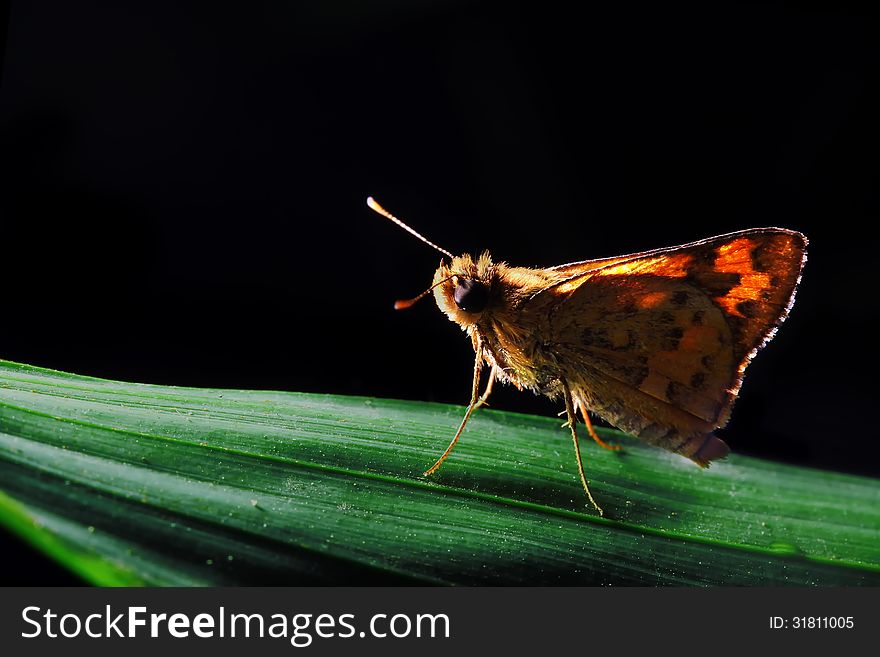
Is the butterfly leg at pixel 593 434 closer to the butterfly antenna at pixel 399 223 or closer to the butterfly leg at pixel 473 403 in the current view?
the butterfly leg at pixel 473 403

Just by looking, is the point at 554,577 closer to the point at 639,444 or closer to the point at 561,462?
the point at 561,462

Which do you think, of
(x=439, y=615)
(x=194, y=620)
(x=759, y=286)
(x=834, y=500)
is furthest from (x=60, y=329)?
(x=834, y=500)

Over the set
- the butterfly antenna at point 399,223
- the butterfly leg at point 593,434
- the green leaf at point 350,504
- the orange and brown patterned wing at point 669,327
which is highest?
the butterfly antenna at point 399,223

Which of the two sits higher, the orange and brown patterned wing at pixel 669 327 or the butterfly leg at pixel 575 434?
the orange and brown patterned wing at pixel 669 327

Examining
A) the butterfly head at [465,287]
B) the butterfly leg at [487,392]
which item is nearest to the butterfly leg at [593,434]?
the butterfly leg at [487,392]

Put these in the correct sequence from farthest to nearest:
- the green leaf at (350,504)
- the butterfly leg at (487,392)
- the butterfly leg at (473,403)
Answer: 1. the butterfly leg at (487,392)
2. the butterfly leg at (473,403)
3. the green leaf at (350,504)

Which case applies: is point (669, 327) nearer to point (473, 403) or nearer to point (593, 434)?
point (593, 434)
